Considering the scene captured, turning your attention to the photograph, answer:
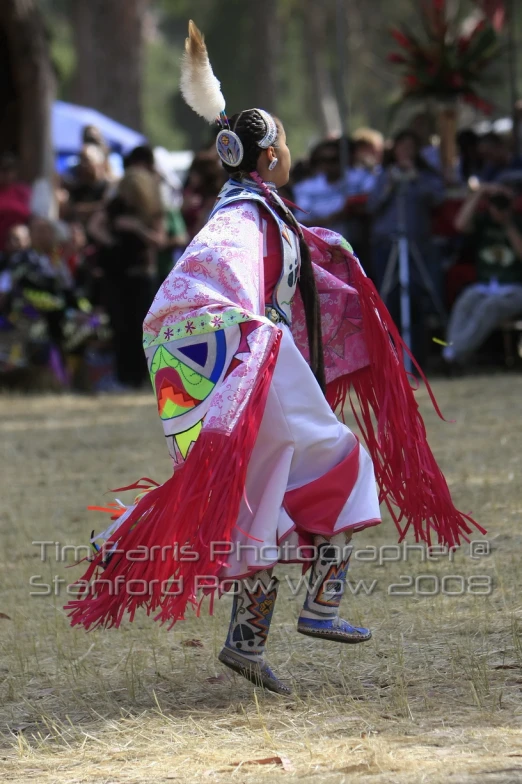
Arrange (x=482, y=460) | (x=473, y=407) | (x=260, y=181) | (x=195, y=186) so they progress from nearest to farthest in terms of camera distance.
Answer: (x=260, y=181)
(x=482, y=460)
(x=473, y=407)
(x=195, y=186)

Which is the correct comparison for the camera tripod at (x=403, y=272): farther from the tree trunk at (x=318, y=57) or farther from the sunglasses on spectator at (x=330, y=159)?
the tree trunk at (x=318, y=57)

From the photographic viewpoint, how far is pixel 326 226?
32.6 feet

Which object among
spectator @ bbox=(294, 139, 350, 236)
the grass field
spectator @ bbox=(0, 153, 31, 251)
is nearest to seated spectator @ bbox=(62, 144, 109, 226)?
spectator @ bbox=(0, 153, 31, 251)

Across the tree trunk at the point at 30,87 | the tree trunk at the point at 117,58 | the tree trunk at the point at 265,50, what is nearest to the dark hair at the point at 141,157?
the tree trunk at the point at 30,87

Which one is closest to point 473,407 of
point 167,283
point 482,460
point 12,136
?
point 482,460

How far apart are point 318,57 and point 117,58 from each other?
14730 millimetres

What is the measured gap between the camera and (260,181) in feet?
11.8

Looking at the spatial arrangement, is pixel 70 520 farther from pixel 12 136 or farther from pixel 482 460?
pixel 12 136

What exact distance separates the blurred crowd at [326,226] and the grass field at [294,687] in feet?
13.6

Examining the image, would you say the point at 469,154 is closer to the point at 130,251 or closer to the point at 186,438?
the point at 130,251

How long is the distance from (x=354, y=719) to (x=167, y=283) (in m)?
1.19

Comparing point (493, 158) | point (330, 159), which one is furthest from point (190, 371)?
point (330, 159)

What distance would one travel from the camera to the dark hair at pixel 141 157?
389 inches

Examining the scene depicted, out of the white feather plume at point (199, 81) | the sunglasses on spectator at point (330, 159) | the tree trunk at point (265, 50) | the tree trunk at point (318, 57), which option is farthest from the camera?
the tree trunk at point (318, 57)
